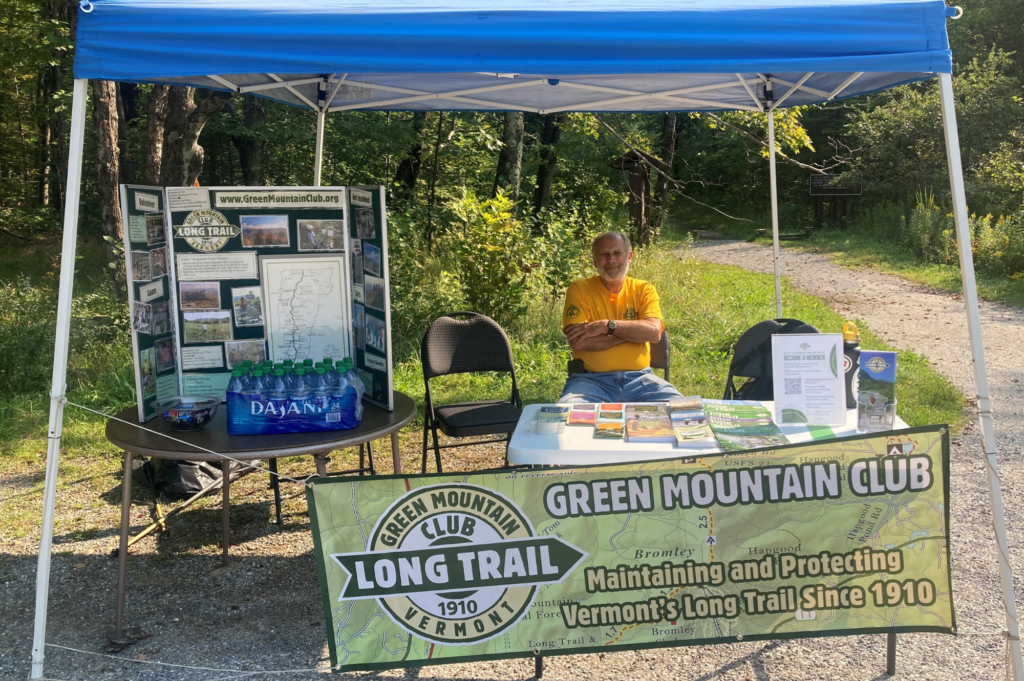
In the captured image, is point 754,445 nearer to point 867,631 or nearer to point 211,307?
point 867,631

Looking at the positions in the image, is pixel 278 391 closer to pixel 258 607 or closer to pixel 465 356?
pixel 258 607

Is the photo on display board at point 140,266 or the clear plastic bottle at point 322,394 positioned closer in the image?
the clear plastic bottle at point 322,394

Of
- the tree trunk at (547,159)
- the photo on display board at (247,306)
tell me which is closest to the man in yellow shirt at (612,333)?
the photo on display board at (247,306)

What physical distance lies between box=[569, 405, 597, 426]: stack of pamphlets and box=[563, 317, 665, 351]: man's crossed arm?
0.97m

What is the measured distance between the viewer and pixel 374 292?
3.69m

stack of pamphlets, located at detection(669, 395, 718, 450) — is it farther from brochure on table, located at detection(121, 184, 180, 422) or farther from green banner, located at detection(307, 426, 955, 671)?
brochure on table, located at detection(121, 184, 180, 422)

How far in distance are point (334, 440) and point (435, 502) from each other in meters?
0.64

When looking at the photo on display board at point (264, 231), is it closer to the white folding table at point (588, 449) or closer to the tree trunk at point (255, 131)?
the white folding table at point (588, 449)

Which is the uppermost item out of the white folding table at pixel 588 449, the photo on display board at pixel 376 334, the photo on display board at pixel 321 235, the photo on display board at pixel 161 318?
the photo on display board at pixel 321 235

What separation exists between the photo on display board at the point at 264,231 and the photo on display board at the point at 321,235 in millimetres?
71

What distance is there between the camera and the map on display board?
11.9ft

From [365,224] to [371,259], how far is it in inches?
6.5

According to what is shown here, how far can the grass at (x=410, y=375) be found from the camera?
550cm

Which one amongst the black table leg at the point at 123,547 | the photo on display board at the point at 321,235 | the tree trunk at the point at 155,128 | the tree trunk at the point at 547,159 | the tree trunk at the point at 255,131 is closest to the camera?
the black table leg at the point at 123,547
